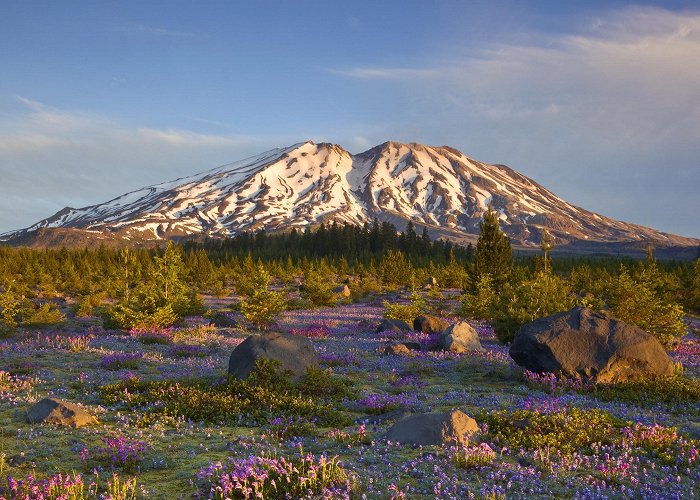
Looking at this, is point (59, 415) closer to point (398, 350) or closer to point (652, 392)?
point (398, 350)

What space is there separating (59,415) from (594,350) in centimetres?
1241

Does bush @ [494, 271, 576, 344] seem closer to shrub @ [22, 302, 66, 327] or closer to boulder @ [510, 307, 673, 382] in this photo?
boulder @ [510, 307, 673, 382]

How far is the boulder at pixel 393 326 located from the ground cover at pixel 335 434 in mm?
7283

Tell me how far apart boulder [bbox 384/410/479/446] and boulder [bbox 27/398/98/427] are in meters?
5.20

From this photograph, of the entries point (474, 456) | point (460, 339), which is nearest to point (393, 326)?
Result: point (460, 339)

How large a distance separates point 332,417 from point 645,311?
16926 mm

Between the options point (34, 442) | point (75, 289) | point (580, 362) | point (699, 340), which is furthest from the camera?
point (75, 289)

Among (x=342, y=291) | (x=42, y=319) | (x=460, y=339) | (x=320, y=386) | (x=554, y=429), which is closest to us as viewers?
(x=554, y=429)

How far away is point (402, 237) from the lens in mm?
128625

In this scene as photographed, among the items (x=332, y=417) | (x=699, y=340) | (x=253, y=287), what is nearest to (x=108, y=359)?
(x=332, y=417)

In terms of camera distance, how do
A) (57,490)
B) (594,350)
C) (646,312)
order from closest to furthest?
(57,490) < (594,350) < (646,312)

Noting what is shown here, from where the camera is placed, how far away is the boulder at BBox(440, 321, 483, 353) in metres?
17.9

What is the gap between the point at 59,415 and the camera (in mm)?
7980

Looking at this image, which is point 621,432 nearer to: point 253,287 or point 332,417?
point 332,417
